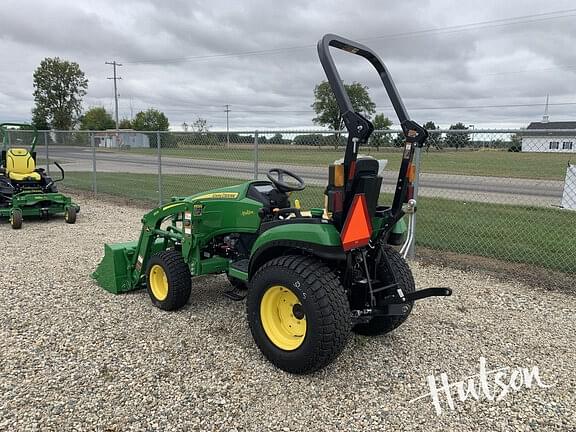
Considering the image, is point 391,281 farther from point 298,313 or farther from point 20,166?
point 20,166

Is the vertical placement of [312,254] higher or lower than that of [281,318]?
higher

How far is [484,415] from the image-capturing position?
286 cm

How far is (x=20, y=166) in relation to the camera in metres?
8.86

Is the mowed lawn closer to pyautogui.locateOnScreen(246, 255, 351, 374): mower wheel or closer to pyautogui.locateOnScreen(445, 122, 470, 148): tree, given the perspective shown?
pyautogui.locateOnScreen(445, 122, 470, 148): tree

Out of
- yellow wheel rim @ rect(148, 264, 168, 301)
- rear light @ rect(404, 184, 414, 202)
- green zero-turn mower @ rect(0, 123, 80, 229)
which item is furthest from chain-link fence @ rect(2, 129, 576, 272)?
yellow wheel rim @ rect(148, 264, 168, 301)

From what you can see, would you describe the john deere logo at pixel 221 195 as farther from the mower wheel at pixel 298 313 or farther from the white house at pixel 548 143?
the white house at pixel 548 143

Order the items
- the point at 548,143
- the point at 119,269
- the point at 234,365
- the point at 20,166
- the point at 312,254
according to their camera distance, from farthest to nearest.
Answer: the point at 20,166 < the point at 548,143 < the point at 119,269 < the point at 234,365 < the point at 312,254

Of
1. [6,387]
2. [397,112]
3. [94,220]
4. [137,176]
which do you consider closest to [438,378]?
[397,112]

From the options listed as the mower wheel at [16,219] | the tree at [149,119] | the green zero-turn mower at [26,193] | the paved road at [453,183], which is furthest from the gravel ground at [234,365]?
the tree at [149,119]

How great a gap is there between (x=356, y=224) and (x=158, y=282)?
2347 millimetres

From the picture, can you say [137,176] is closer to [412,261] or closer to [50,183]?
[50,183]

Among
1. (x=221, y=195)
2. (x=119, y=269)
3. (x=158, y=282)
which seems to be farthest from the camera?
(x=119, y=269)

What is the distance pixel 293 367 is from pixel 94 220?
6.97m

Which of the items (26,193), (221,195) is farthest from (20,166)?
(221,195)
